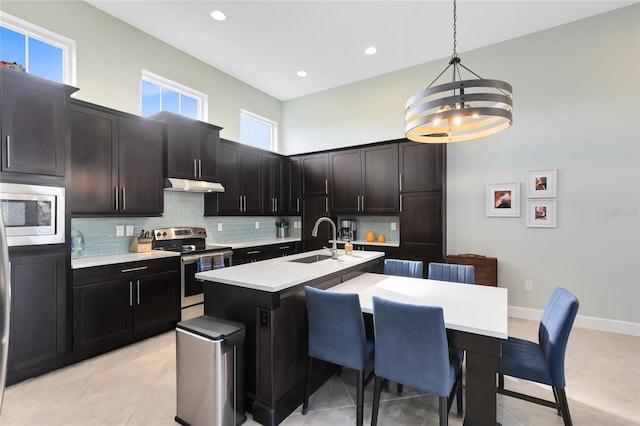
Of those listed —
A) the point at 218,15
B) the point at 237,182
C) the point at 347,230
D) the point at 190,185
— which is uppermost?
the point at 218,15

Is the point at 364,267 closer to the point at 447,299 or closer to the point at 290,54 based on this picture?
the point at 447,299

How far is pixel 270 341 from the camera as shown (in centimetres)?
206

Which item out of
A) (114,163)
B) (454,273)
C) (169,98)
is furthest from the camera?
(169,98)

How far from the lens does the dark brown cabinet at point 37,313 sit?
99.7 inches

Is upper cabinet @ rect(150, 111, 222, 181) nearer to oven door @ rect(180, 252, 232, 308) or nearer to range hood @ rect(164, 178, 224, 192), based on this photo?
range hood @ rect(164, 178, 224, 192)

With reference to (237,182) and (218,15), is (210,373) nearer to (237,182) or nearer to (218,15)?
(237,182)

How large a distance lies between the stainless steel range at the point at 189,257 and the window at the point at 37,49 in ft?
6.51

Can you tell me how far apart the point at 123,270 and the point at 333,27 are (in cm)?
368

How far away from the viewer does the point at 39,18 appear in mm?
3137

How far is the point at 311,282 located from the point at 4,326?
6.32 feet

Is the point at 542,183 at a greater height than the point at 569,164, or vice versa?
the point at 569,164

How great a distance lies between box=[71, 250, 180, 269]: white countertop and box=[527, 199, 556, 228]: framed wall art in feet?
14.6

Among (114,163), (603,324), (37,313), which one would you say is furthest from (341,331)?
(603,324)

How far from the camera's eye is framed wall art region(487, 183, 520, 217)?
4.16 m
